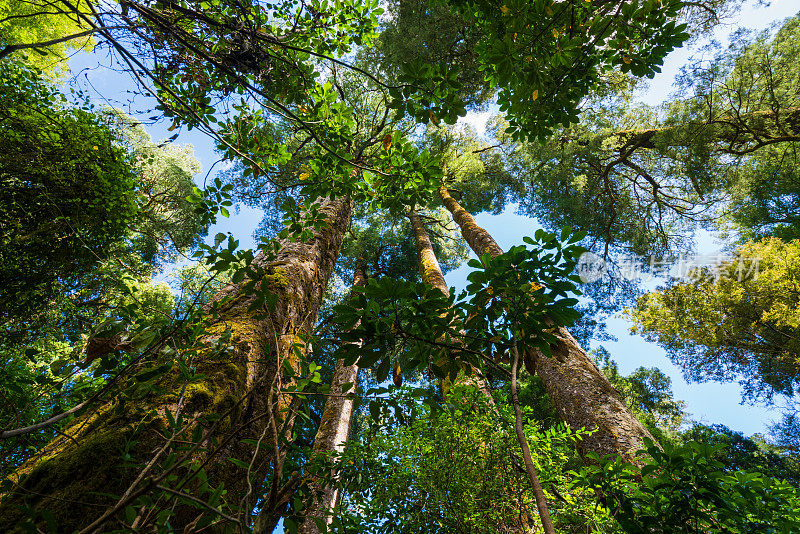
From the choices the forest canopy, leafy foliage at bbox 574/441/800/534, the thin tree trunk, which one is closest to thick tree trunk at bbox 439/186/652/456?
the forest canopy

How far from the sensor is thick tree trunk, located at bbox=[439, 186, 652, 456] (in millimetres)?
2578

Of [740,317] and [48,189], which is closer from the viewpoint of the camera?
[48,189]

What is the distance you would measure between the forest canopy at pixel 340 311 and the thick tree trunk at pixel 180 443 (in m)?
0.01

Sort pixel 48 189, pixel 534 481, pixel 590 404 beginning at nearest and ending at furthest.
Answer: pixel 534 481 < pixel 590 404 < pixel 48 189

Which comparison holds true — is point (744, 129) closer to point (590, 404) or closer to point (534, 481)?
point (590, 404)

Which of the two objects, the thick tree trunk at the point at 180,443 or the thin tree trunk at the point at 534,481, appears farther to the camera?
the thick tree trunk at the point at 180,443

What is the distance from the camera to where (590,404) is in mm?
2934

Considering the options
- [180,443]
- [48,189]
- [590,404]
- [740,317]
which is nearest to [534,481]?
[180,443]

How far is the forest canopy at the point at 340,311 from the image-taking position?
3.62 ft

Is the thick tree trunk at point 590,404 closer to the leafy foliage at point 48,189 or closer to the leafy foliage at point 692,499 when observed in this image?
the leafy foliage at point 692,499

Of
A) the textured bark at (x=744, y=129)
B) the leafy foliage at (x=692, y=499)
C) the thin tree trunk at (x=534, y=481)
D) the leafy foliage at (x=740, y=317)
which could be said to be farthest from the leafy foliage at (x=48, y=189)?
the leafy foliage at (x=740, y=317)

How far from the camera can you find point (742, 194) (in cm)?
770

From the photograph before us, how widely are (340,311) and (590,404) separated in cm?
297

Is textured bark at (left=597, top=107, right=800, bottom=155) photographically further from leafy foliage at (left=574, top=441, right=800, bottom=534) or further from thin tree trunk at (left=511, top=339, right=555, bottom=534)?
thin tree trunk at (left=511, top=339, right=555, bottom=534)
